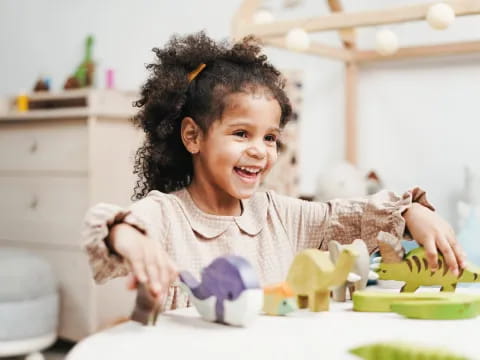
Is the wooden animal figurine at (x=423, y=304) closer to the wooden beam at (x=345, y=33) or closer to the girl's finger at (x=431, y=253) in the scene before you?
the girl's finger at (x=431, y=253)

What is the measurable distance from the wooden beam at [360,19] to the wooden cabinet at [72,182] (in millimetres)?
801

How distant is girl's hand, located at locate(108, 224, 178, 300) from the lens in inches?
24.3

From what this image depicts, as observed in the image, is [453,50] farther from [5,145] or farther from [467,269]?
[5,145]

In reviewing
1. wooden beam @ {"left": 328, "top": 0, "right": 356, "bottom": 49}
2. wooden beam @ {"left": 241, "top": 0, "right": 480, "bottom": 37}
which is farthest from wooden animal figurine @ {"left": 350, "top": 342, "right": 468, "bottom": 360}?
wooden beam @ {"left": 328, "top": 0, "right": 356, "bottom": 49}

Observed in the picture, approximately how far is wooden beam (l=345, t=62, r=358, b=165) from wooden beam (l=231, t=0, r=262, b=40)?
0.48 metres

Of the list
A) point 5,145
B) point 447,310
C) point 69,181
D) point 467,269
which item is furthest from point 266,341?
point 5,145

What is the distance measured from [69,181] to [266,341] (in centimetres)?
184

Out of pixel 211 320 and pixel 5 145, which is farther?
pixel 5 145

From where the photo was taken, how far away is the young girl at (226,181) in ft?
3.03

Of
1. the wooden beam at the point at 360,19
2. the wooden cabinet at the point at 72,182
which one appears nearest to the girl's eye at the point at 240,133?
the wooden beam at the point at 360,19

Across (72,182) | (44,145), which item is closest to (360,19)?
(72,182)

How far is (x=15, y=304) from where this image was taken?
2.12 m

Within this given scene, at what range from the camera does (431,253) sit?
0.79m

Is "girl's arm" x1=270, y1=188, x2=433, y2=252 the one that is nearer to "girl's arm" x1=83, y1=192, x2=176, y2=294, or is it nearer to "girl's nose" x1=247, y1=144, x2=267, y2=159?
"girl's nose" x1=247, y1=144, x2=267, y2=159
